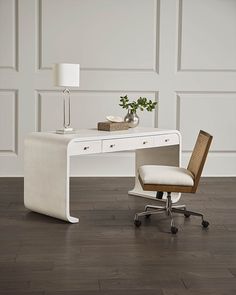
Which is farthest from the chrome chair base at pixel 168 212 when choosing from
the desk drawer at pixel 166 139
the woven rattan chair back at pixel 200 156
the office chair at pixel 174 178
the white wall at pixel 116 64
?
the white wall at pixel 116 64

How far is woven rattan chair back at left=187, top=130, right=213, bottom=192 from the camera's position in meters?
4.15

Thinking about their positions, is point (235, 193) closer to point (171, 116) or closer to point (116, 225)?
point (171, 116)

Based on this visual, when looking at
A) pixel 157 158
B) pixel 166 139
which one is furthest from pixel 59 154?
pixel 157 158

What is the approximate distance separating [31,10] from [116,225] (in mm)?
2814

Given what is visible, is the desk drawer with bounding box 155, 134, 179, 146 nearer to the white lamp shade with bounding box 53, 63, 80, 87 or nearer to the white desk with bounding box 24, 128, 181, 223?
the white desk with bounding box 24, 128, 181, 223

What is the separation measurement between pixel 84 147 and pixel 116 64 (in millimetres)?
2142

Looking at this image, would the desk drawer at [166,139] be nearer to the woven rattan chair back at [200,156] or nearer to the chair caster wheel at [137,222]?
the woven rattan chair back at [200,156]

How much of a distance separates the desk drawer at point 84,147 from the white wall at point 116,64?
1.94 m

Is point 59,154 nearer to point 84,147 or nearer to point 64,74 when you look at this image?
point 84,147

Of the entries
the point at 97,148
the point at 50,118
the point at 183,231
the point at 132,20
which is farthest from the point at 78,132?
the point at 132,20

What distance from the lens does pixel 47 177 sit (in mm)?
4355

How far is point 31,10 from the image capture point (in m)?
6.06

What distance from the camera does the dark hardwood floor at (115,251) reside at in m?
3.01

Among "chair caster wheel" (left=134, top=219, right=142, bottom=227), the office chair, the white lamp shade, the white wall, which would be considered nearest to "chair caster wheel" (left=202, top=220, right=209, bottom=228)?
the office chair
